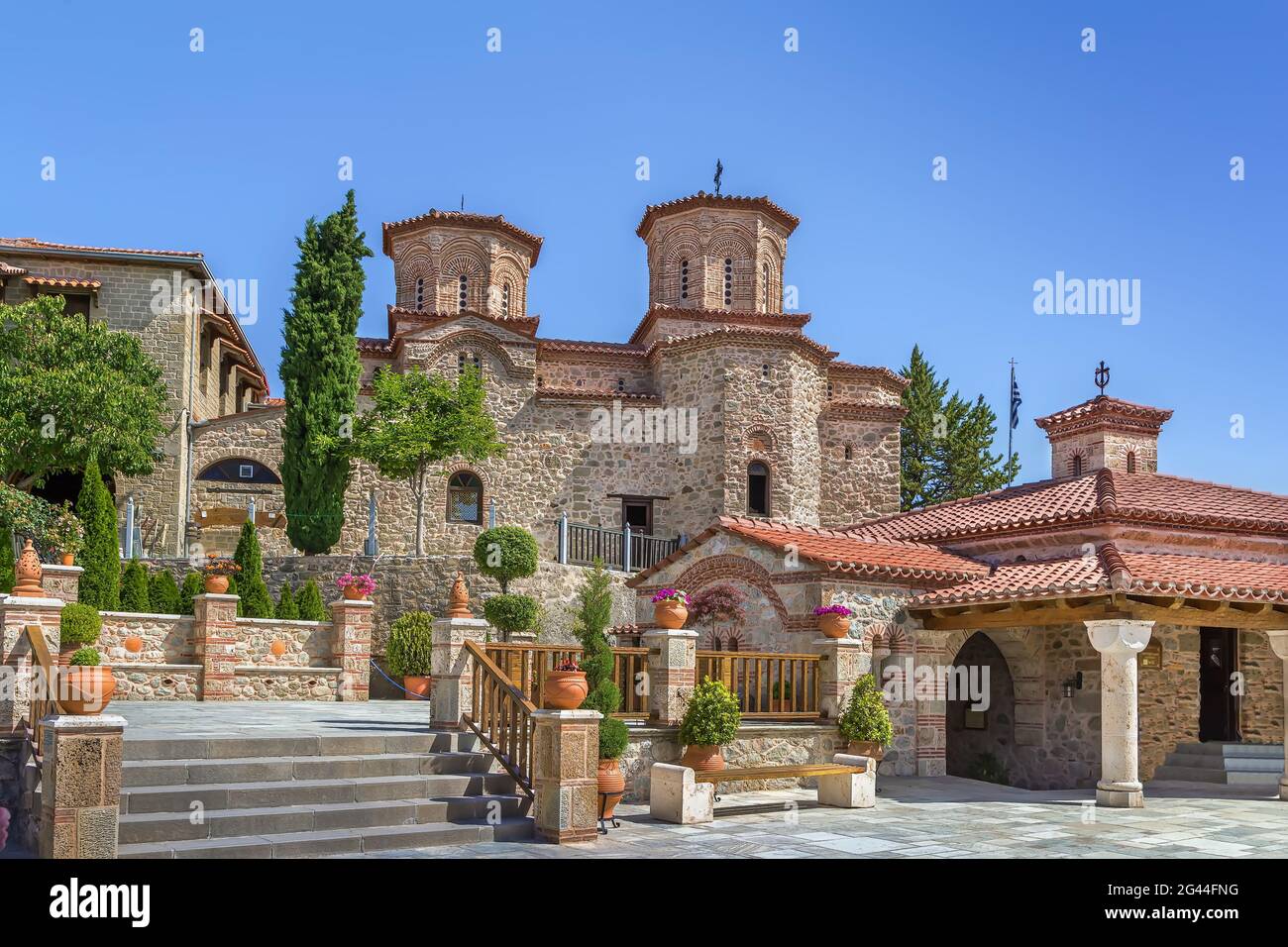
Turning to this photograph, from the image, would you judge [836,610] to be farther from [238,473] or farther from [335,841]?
[238,473]

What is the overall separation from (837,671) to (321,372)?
14537mm

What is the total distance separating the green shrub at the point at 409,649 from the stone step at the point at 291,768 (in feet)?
27.6

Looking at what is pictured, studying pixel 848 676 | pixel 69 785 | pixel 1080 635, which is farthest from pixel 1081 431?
pixel 69 785

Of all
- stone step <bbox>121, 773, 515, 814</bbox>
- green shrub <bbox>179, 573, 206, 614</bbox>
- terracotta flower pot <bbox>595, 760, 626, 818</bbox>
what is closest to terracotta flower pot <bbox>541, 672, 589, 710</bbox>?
terracotta flower pot <bbox>595, 760, 626, 818</bbox>

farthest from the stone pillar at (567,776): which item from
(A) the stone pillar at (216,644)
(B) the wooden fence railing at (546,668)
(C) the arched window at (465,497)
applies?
(C) the arched window at (465,497)

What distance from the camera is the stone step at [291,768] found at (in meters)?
8.83

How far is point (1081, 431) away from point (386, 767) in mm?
15068

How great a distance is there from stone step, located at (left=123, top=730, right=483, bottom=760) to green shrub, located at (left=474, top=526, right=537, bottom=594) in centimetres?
975

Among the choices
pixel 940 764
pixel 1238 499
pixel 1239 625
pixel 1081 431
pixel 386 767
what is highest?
pixel 1081 431
